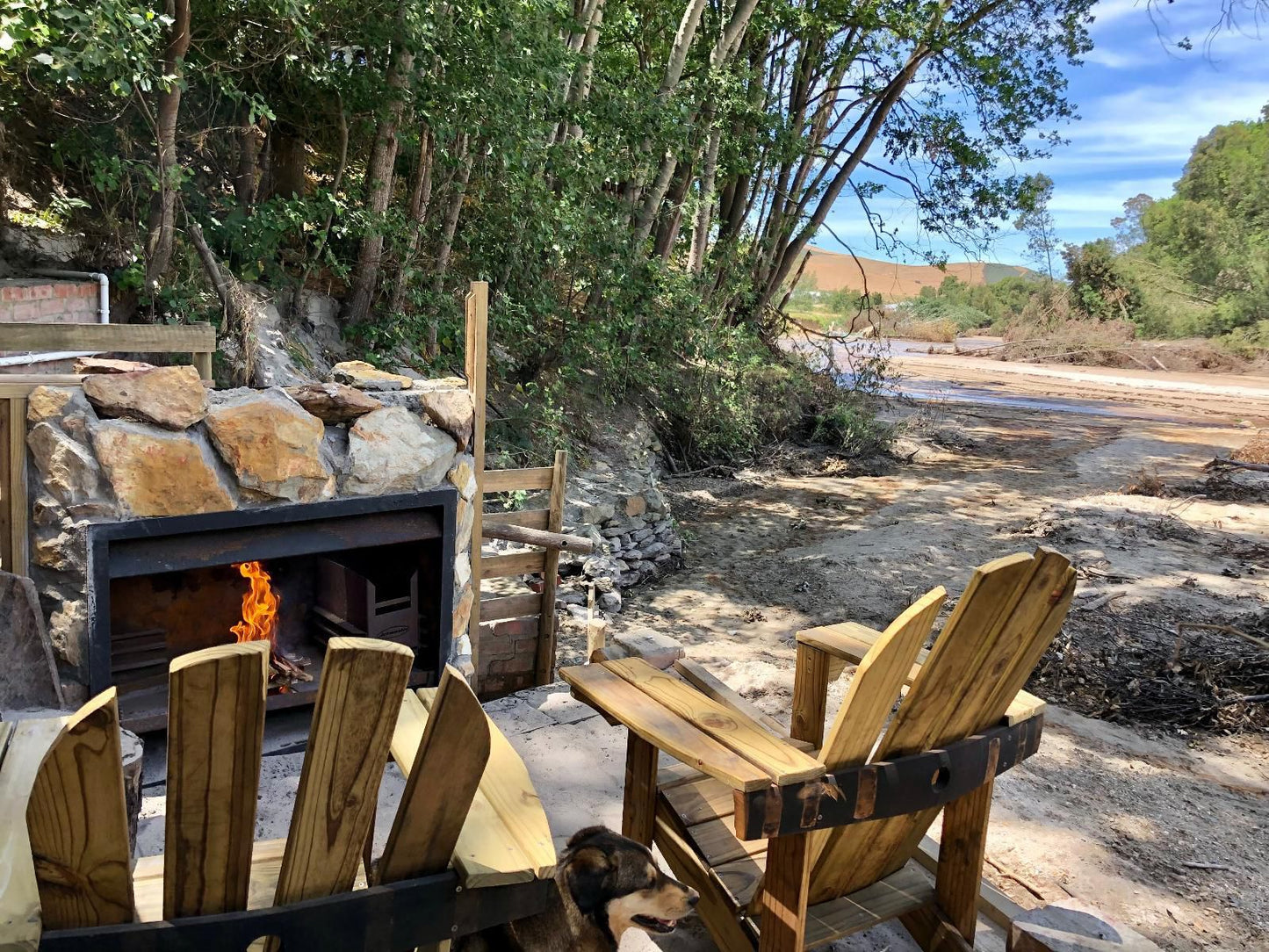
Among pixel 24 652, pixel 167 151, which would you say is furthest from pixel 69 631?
pixel 167 151

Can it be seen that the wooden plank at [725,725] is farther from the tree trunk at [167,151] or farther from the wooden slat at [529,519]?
the tree trunk at [167,151]

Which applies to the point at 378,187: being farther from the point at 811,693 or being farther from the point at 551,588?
the point at 811,693

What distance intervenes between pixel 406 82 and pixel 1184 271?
108 feet

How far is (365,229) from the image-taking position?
6.30 meters

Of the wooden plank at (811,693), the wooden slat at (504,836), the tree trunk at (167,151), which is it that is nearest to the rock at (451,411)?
the wooden plank at (811,693)

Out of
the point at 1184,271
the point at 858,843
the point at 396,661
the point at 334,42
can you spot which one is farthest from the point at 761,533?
the point at 1184,271

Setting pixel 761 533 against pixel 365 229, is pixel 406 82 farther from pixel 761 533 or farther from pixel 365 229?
pixel 761 533

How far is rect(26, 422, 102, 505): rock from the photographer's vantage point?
2.81 m

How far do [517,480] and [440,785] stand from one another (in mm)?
3889

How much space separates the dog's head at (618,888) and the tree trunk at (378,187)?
5407mm

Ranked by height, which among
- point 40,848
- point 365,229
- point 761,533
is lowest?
point 761,533

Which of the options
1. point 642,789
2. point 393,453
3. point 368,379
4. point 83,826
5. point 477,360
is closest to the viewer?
point 83,826

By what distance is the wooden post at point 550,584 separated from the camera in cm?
516

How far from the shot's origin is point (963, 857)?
215 centimetres
